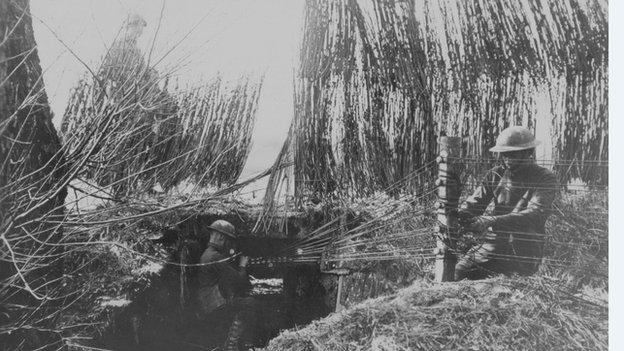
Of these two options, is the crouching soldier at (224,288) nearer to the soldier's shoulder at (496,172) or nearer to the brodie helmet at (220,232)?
the brodie helmet at (220,232)

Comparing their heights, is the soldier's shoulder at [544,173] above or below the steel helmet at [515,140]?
below

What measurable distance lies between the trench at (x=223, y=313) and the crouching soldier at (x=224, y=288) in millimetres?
33

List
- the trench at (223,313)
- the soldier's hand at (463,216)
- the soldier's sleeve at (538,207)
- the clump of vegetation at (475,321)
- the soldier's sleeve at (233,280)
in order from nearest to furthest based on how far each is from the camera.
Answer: the clump of vegetation at (475,321), the soldier's sleeve at (538,207), the soldier's hand at (463,216), the trench at (223,313), the soldier's sleeve at (233,280)

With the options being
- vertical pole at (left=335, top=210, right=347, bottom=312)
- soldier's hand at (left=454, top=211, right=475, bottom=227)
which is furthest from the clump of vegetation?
vertical pole at (left=335, top=210, right=347, bottom=312)

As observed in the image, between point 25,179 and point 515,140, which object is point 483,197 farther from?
point 25,179

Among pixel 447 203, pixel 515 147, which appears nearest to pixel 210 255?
pixel 447 203

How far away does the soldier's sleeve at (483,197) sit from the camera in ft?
9.80

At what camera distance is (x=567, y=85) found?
2.92 meters

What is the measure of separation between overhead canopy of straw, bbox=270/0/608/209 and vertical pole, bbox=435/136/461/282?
213mm

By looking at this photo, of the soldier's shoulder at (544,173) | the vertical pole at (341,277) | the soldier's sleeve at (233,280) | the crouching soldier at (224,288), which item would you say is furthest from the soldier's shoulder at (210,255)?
the soldier's shoulder at (544,173)

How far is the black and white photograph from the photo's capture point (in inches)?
95.0

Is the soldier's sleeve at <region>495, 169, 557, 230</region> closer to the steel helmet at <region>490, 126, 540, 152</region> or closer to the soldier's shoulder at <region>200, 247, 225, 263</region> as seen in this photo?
the steel helmet at <region>490, 126, 540, 152</region>

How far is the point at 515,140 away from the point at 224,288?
2.31m

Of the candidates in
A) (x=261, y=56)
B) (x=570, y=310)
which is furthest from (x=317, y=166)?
(x=570, y=310)
